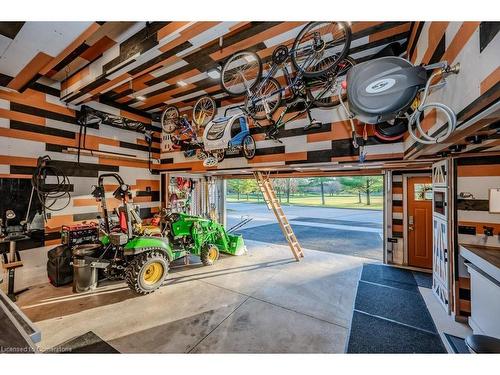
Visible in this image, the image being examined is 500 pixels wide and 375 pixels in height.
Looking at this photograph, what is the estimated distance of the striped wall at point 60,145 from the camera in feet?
11.8

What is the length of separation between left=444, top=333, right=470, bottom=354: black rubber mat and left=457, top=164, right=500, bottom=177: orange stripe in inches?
87.8

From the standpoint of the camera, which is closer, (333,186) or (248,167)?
(248,167)

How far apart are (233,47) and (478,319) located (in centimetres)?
492

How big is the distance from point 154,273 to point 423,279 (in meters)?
5.51

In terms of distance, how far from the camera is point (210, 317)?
2863mm

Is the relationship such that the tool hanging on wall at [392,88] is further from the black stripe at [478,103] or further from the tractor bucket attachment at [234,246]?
the tractor bucket attachment at [234,246]

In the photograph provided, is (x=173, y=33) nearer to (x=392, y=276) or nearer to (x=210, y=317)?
(x=210, y=317)

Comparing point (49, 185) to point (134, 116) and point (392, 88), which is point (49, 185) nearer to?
point (134, 116)

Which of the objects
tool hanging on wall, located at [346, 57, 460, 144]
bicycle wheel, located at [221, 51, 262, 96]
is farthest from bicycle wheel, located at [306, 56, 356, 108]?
tool hanging on wall, located at [346, 57, 460, 144]

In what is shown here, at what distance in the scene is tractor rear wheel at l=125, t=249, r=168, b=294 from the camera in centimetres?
331

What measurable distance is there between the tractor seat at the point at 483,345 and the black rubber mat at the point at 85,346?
3093mm

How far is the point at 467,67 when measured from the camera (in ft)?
4.47

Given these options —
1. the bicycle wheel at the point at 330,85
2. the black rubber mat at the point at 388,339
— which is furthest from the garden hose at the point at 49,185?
the black rubber mat at the point at 388,339

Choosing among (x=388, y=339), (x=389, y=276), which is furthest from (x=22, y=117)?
(x=389, y=276)
